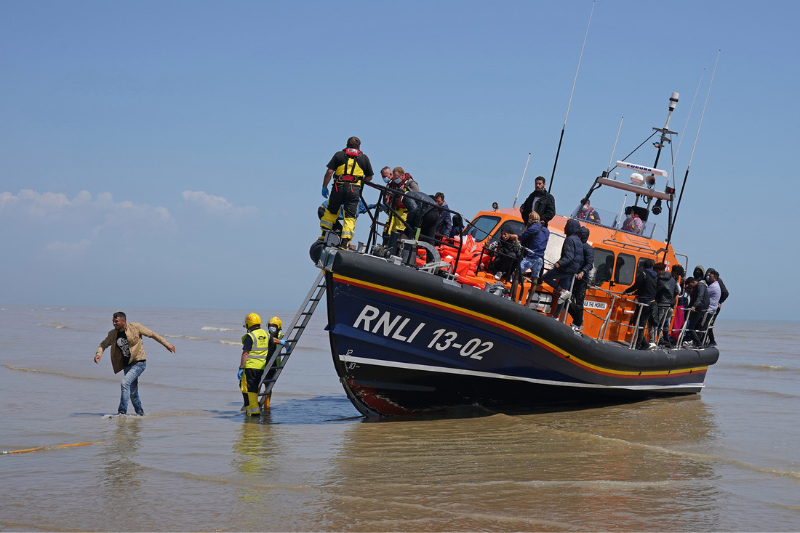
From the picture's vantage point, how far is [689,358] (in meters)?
11.0

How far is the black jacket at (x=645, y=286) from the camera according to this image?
9.72 m

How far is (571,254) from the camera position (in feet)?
27.7

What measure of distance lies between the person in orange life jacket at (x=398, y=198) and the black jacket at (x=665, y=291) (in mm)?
3778

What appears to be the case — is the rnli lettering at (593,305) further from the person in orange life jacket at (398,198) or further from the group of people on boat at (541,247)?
the person in orange life jacket at (398,198)

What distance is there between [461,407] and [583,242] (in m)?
2.49

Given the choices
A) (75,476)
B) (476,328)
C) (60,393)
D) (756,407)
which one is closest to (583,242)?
(476,328)

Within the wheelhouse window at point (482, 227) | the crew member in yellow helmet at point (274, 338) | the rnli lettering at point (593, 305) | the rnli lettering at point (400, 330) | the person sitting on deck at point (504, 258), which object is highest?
the wheelhouse window at point (482, 227)

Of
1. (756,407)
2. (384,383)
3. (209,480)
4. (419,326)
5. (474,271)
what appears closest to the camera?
(209,480)

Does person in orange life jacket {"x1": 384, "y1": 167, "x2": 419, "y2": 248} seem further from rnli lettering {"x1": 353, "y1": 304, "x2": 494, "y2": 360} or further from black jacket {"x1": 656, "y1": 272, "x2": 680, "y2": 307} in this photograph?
black jacket {"x1": 656, "y1": 272, "x2": 680, "y2": 307}

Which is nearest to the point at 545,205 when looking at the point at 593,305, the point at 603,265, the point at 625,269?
the point at 603,265

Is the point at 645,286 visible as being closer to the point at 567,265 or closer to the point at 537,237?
the point at 567,265

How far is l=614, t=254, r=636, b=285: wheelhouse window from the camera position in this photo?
32.7 ft

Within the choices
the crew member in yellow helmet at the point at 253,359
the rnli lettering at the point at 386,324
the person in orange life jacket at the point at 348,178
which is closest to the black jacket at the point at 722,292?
the rnli lettering at the point at 386,324

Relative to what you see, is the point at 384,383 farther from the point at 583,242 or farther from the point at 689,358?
the point at 689,358
